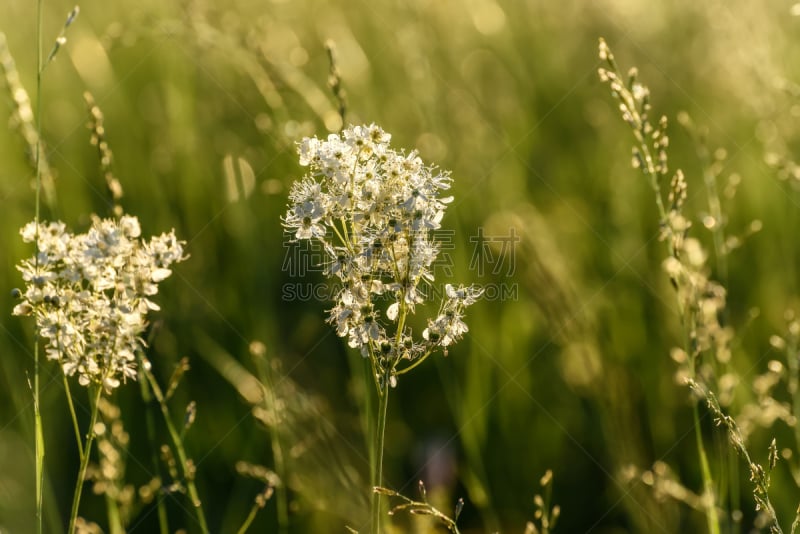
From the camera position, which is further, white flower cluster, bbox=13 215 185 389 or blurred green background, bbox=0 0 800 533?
blurred green background, bbox=0 0 800 533

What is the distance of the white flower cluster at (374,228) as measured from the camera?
5.75 ft

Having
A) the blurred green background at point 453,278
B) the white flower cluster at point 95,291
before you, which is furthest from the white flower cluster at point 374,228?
the blurred green background at point 453,278

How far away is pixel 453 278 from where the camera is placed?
3.51m

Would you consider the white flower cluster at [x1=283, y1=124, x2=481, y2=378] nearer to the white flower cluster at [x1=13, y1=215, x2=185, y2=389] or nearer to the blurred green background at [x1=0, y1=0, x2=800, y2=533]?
the white flower cluster at [x1=13, y1=215, x2=185, y2=389]

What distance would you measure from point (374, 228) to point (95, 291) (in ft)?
2.08

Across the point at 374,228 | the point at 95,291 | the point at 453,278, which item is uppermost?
the point at 453,278

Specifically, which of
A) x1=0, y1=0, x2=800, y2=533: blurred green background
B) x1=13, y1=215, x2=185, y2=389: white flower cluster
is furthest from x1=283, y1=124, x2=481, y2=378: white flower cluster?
x1=0, y1=0, x2=800, y2=533: blurred green background

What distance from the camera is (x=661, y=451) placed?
118 inches

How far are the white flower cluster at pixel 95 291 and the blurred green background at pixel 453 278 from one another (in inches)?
21.4

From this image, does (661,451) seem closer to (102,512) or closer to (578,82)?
(102,512)

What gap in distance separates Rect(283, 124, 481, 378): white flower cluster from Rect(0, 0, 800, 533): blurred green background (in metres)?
0.53

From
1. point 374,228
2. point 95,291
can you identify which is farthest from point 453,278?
point 95,291

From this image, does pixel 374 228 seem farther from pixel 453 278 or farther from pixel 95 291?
pixel 453 278

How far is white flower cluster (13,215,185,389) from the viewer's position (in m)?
1.71
